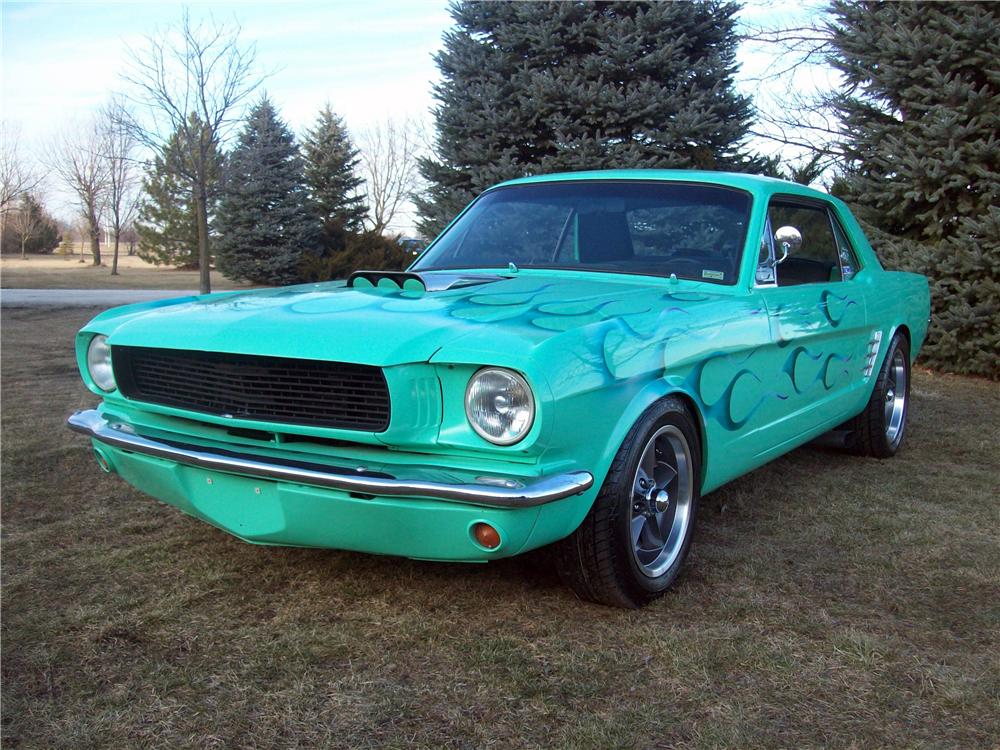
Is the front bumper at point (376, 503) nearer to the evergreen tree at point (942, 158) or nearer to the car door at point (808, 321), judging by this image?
the car door at point (808, 321)

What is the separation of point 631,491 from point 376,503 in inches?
31.0

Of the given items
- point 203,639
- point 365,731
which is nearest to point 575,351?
point 365,731

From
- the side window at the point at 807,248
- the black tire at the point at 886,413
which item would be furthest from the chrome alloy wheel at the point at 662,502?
the black tire at the point at 886,413

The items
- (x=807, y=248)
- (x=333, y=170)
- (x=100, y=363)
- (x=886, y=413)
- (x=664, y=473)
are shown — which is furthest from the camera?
(x=333, y=170)

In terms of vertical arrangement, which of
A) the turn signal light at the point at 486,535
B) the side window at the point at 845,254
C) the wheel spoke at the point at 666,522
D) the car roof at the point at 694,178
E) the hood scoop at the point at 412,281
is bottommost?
the wheel spoke at the point at 666,522

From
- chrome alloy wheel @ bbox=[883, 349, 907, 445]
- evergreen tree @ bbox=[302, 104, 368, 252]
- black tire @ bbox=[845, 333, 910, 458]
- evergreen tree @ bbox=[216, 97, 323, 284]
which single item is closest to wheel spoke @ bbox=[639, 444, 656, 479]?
black tire @ bbox=[845, 333, 910, 458]

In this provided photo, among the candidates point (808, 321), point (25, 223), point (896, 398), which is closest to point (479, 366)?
point (808, 321)

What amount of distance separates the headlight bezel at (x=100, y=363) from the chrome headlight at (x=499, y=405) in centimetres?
151

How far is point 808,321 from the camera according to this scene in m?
→ 3.79

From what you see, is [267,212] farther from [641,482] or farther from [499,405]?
[499,405]

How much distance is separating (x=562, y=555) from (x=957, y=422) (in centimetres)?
468

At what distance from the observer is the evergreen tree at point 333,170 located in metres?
27.0

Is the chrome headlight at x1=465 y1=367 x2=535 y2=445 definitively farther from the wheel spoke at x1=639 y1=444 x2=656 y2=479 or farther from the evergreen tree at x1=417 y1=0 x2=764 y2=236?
the evergreen tree at x1=417 y1=0 x2=764 y2=236

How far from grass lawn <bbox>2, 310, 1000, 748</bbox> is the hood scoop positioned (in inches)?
39.5
